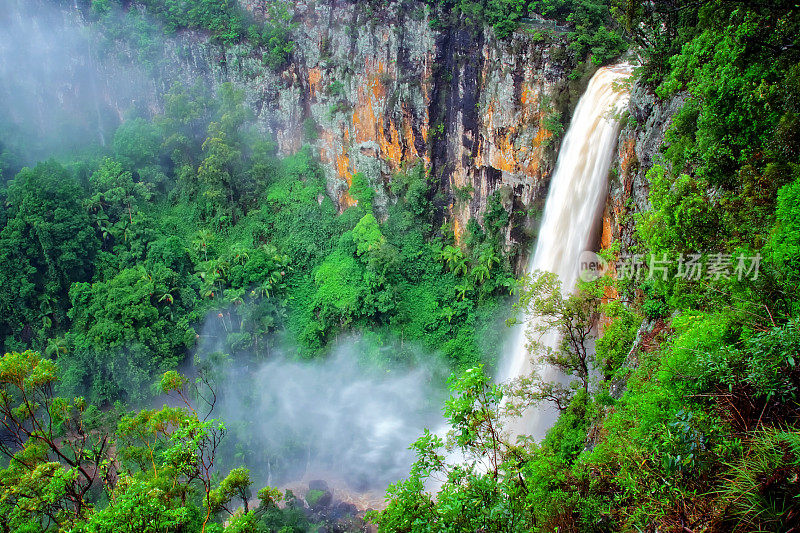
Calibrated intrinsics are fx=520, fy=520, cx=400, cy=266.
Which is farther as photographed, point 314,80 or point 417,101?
point 314,80

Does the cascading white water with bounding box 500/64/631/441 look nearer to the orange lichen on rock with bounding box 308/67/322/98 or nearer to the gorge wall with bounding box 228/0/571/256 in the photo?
the gorge wall with bounding box 228/0/571/256

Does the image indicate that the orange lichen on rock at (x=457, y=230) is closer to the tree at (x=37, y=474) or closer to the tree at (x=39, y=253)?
the tree at (x=37, y=474)

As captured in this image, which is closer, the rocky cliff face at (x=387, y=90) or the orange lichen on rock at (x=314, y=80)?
the rocky cliff face at (x=387, y=90)

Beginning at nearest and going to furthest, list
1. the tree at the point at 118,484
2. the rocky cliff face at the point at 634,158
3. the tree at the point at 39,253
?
1. the tree at the point at 118,484
2. the rocky cliff face at the point at 634,158
3. the tree at the point at 39,253

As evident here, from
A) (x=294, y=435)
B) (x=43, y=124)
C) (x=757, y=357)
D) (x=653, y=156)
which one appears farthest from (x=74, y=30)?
(x=757, y=357)

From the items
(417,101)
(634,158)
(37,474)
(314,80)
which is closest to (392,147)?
(417,101)

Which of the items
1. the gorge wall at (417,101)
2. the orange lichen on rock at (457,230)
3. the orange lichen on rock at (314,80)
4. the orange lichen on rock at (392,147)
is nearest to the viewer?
the gorge wall at (417,101)

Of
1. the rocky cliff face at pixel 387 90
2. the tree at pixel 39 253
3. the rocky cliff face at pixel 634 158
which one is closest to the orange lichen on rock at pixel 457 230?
the rocky cliff face at pixel 387 90

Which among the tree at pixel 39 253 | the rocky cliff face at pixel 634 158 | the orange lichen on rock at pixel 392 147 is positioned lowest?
the tree at pixel 39 253

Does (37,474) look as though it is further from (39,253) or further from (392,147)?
(392,147)
